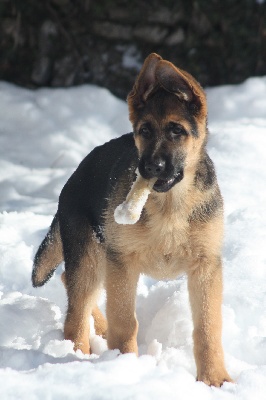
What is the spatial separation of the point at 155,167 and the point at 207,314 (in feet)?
3.46

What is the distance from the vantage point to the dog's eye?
16.0ft

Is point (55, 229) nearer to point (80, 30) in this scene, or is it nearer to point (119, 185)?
point (119, 185)

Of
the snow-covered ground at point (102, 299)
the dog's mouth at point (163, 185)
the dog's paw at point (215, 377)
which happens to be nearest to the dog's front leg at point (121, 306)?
the snow-covered ground at point (102, 299)

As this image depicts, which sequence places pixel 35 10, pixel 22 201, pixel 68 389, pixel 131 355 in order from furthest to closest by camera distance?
1. pixel 35 10
2. pixel 22 201
3. pixel 131 355
4. pixel 68 389

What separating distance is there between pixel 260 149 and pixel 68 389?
17.2 feet

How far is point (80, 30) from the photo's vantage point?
11570 mm

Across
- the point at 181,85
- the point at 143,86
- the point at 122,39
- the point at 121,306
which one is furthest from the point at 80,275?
the point at 122,39

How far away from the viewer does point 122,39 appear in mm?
11656

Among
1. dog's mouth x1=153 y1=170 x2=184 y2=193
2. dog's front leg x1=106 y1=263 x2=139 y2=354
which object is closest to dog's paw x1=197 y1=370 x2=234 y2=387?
dog's front leg x1=106 y1=263 x2=139 y2=354

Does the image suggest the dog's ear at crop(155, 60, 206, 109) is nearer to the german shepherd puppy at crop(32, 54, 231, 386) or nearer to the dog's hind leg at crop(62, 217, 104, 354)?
the german shepherd puppy at crop(32, 54, 231, 386)

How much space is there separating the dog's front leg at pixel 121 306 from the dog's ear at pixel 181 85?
1.10 m

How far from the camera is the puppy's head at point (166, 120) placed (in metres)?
4.78

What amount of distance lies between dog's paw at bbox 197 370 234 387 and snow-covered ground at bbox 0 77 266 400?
85 millimetres

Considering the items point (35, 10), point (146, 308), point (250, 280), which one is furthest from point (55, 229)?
point (35, 10)
